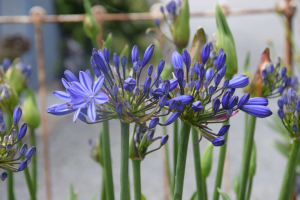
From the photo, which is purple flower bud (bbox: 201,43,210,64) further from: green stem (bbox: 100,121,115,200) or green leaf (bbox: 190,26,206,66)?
green stem (bbox: 100,121,115,200)

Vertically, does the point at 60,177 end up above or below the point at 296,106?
below

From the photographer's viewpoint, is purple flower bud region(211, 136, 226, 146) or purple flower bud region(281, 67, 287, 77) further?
purple flower bud region(281, 67, 287, 77)

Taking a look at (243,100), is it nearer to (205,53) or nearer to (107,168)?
(205,53)

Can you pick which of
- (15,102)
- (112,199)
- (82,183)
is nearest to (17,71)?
(15,102)

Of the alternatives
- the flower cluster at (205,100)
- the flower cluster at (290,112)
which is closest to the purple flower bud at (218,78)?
the flower cluster at (205,100)

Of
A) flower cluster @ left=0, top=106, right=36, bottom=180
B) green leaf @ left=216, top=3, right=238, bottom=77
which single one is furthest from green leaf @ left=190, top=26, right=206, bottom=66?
flower cluster @ left=0, top=106, right=36, bottom=180

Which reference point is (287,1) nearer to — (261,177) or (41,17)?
(41,17)

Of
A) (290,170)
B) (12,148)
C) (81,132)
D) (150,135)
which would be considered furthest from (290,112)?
(81,132)
